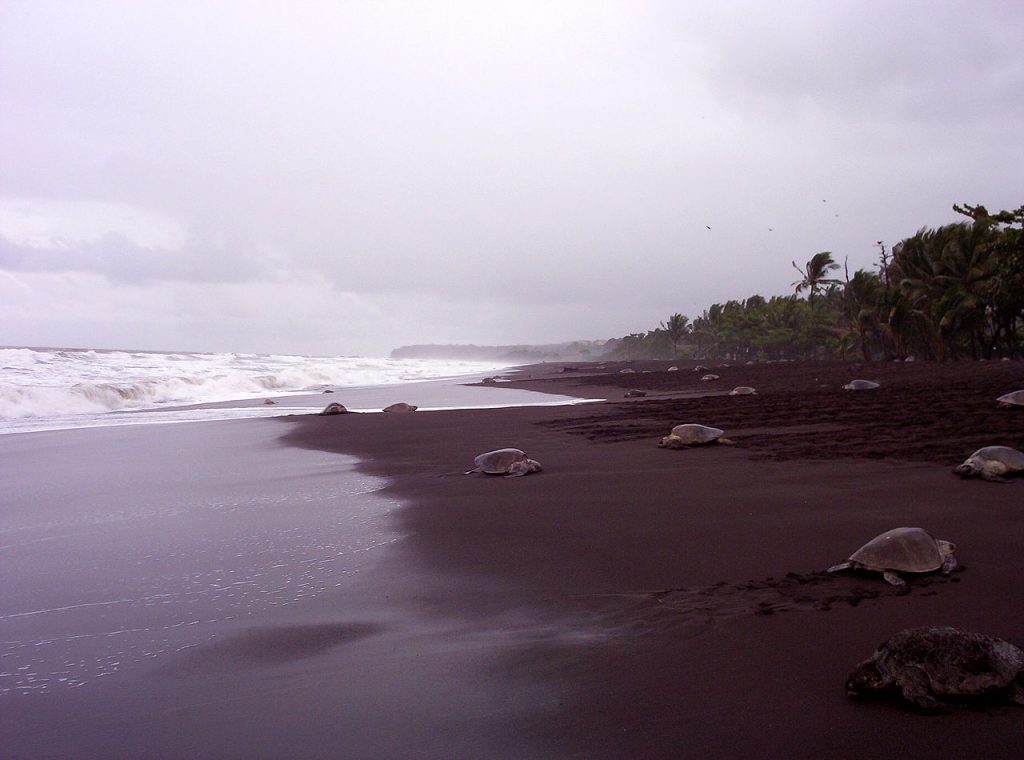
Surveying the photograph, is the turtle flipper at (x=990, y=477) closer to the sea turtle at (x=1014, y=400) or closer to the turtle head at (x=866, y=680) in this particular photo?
the turtle head at (x=866, y=680)

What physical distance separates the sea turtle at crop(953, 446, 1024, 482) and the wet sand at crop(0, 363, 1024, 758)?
15 cm

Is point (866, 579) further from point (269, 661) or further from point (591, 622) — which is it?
point (269, 661)

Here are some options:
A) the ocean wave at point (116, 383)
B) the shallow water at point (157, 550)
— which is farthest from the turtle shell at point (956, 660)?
the ocean wave at point (116, 383)

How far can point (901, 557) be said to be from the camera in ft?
11.0

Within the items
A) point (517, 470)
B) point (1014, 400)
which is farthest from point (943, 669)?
point (1014, 400)

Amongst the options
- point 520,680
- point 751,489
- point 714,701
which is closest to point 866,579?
point 714,701

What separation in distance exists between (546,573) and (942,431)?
684cm

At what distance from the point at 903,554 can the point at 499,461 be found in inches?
171

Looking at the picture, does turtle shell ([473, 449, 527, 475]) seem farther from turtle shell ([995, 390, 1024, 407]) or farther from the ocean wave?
the ocean wave

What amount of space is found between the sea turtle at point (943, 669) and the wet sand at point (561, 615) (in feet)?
0.22

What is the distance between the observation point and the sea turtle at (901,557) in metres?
3.34

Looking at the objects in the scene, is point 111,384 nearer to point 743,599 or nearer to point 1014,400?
point 743,599

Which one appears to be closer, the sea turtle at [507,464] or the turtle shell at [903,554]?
the turtle shell at [903,554]

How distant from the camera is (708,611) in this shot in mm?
3137
